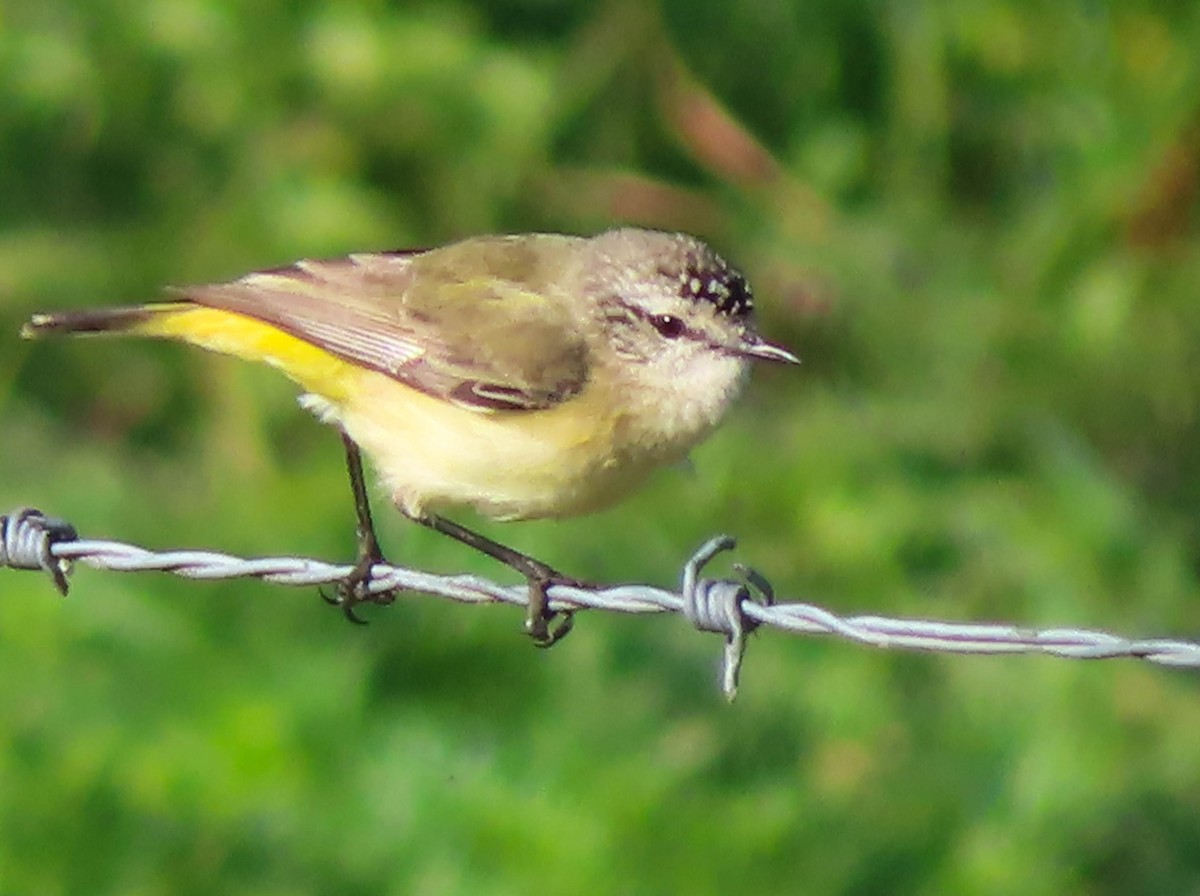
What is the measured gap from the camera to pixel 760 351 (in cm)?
362

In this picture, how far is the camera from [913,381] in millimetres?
6324

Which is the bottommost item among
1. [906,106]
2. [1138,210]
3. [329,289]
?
[329,289]

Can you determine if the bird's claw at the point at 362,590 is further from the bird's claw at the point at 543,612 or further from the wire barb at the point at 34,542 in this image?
the wire barb at the point at 34,542

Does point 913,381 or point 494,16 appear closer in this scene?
point 913,381

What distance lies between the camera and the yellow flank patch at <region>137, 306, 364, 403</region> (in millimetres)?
3768

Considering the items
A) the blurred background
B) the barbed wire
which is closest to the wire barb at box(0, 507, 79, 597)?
the barbed wire

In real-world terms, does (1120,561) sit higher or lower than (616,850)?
higher

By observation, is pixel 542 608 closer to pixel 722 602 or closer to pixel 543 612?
pixel 543 612

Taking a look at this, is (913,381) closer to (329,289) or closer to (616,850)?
(616,850)

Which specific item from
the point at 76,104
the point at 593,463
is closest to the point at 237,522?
the point at 76,104

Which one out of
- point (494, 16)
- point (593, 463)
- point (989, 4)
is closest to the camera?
point (593, 463)

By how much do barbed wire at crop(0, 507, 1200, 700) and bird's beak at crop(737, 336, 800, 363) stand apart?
1.91ft

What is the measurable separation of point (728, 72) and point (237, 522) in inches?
96.4

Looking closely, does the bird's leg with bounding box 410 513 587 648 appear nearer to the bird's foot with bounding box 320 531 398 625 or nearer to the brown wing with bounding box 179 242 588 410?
the bird's foot with bounding box 320 531 398 625
